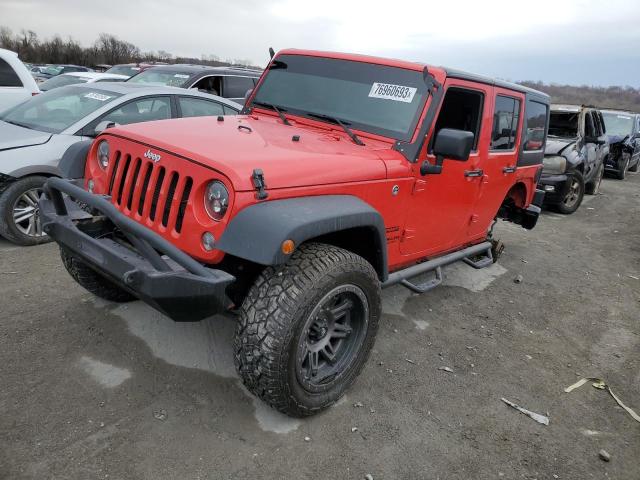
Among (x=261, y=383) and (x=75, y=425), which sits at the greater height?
(x=261, y=383)

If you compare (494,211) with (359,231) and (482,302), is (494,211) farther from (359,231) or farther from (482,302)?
(359,231)

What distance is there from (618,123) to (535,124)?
420 inches

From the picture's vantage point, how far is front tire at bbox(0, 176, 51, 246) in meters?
4.70

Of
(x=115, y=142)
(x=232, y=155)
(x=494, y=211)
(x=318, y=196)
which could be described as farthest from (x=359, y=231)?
(x=494, y=211)

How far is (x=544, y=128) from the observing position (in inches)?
211

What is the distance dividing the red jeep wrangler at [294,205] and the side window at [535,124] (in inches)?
29.2

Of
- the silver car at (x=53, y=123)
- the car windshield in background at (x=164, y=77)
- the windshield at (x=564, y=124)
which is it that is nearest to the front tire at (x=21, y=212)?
the silver car at (x=53, y=123)

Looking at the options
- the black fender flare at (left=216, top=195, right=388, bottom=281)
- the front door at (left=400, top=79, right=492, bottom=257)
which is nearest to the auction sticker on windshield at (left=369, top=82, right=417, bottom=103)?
the front door at (left=400, top=79, right=492, bottom=257)

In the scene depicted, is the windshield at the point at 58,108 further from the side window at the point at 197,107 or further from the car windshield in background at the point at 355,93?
the car windshield in background at the point at 355,93

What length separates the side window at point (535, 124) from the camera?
4.90 meters

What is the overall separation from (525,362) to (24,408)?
3.41m

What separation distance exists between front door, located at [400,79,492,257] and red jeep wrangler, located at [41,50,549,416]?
0.02 metres

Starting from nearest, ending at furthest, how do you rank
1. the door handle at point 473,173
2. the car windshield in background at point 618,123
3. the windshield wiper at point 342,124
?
1. the windshield wiper at point 342,124
2. the door handle at point 473,173
3. the car windshield in background at point 618,123

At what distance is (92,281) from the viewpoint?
3.65 metres
